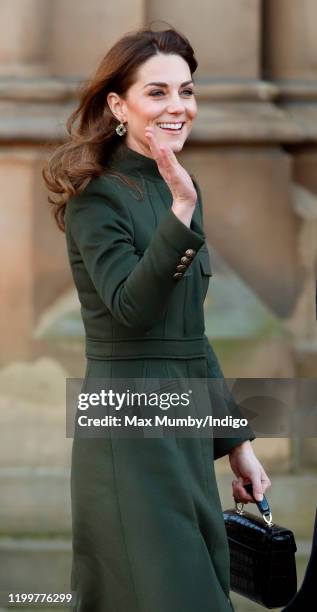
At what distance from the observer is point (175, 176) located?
323 centimetres

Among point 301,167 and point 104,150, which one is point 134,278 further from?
point 301,167

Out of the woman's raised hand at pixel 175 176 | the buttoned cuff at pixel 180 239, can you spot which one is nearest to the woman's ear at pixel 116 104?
the woman's raised hand at pixel 175 176

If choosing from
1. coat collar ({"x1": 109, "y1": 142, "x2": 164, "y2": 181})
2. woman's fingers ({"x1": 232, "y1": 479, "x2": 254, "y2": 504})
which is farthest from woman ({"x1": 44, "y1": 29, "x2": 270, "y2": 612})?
woman's fingers ({"x1": 232, "y1": 479, "x2": 254, "y2": 504})

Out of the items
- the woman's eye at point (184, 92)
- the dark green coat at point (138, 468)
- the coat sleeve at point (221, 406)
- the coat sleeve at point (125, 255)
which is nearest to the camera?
the coat sleeve at point (125, 255)

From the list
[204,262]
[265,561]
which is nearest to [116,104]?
[204,262]

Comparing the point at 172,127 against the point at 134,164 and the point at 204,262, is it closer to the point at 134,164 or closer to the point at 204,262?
the point at 134,164

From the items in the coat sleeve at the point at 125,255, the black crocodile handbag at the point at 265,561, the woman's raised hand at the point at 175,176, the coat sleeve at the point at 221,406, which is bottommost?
the black crocodile handbag at the point at 265,561

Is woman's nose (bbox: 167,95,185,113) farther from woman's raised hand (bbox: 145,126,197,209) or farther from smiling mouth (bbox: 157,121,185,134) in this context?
woman's raised hand (bbox: 145,126,197,209)

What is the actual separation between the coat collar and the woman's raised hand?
34 centimetres

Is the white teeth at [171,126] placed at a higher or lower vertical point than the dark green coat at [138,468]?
higher

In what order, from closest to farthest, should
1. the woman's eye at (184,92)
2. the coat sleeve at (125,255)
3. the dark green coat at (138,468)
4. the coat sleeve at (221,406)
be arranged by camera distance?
the coat sleeve at (125,255) < the dark green coat at (138,468) < the woman's eye at (184,92) < the coat sleeve at (221,406)

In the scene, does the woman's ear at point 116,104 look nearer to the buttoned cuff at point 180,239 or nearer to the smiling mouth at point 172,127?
the smiling mouth at point 172,127

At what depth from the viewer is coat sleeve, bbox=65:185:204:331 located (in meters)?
3.22

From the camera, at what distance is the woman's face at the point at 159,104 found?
3.53m
